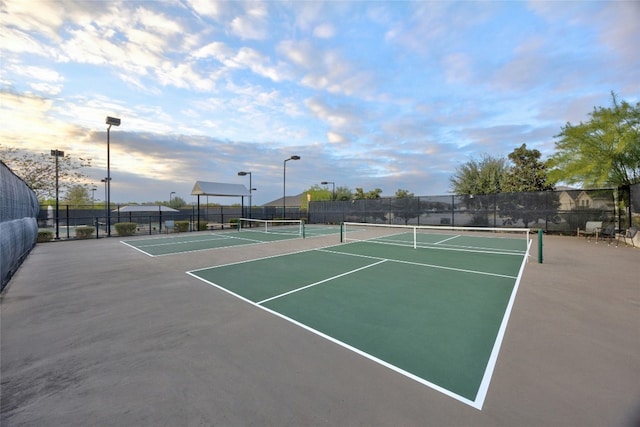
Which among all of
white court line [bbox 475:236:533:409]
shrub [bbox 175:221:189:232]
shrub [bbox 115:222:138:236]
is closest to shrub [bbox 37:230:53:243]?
shrub [bbox 115:222:138:236]

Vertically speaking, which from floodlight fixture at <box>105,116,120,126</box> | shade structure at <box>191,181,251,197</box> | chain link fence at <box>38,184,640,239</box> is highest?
floodlight fixture at <box>105,116,120,126</box>

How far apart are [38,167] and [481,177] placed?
124ft

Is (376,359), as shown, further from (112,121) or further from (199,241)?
(112,121)

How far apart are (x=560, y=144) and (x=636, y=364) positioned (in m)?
16.7

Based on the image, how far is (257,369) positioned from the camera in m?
2.87

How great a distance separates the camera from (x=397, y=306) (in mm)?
4641

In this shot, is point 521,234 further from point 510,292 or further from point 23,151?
point 23,151

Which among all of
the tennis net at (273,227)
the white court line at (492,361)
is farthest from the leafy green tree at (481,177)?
the white court line at (492,361)

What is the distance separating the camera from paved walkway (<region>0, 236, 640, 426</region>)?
222 cm

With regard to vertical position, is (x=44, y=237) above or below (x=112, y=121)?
below

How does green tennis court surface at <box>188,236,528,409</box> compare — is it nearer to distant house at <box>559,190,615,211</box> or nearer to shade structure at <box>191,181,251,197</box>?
distant house at <box>559,190,615,211</box>

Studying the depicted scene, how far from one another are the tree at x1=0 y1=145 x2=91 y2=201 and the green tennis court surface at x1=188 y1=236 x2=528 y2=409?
21.2 metres

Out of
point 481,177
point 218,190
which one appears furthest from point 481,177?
point 218,190

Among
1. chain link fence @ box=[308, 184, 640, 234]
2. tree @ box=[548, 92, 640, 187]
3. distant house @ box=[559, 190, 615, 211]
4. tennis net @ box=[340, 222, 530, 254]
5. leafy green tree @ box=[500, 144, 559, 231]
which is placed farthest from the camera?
leafy green tree @ box=[500, 144, 559, 231]
